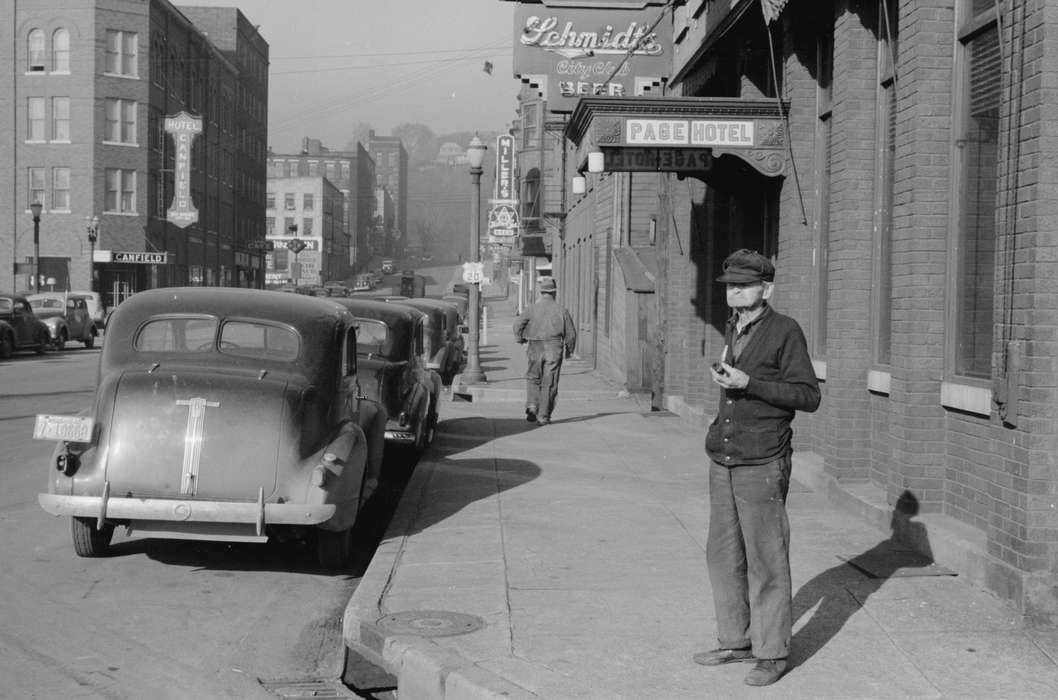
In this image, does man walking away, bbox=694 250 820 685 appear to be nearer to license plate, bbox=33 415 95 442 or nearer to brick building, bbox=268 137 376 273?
license plate, bbox=33 415 95 442

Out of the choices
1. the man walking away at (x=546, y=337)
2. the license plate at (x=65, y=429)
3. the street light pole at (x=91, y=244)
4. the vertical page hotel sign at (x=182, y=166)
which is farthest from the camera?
the vertical page hotel sign at (x=182, y=166)

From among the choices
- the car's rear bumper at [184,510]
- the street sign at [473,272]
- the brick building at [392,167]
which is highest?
the brick building at [392,167]

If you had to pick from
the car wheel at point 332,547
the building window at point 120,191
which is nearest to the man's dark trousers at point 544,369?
the car wheel at point 332,547

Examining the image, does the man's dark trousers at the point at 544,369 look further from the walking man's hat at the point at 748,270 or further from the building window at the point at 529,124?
the building window at the point at 529,124

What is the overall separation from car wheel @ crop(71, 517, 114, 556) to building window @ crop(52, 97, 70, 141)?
51559 mm

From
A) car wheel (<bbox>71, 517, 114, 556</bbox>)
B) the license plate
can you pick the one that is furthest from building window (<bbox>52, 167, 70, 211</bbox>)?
the license plate

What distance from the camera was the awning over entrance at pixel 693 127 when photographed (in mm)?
12555

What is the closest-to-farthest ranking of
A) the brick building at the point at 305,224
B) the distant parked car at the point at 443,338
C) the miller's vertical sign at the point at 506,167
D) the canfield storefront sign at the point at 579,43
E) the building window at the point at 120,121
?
1. the canfield storefront sign at the point at 579,43
2. the distant parked car at the point at 443,338
3. the building window at the point at 120,121
4. the miller's vertical sign at the point at 506,167
5. the brick building at the point at 305,224

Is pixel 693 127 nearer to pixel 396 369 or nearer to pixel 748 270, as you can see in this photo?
pixel 396 369

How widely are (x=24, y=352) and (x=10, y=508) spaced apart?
26857 millimetres

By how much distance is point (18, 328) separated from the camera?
32438 millimetres

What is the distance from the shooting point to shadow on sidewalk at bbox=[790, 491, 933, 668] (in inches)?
254

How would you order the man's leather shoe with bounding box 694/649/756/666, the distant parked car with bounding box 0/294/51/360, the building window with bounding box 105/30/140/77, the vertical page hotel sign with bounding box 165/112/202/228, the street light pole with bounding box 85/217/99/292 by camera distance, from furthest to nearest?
the vertical page hotel sign with bounding box 165/112/202/228, the building window with bounding box 105/30/140/77, the street light pole with bounding box 85/217/99/292, the distant parked car with bounding box 0/294/51/360, the man's leather shoe with bounding box 694/649/756/666

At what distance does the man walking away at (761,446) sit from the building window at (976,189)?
257 centimetres
